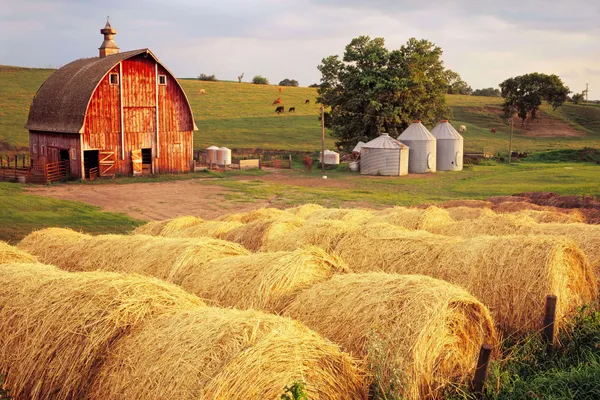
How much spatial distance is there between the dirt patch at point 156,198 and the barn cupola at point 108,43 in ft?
51.7

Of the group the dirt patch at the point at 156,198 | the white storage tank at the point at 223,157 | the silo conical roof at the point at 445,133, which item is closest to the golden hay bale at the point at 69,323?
the dirt patch at the point at 156,198

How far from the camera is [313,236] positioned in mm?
12672

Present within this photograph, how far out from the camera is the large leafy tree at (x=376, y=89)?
56000 mm

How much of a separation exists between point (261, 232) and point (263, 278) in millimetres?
4788

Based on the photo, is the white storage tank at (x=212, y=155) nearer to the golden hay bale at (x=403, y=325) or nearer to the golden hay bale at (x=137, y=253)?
the golden hay bale at (x=137, y=253)

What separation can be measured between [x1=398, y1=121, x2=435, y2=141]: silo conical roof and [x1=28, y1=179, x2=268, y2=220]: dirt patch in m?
21.4

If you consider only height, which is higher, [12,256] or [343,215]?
[12,256]

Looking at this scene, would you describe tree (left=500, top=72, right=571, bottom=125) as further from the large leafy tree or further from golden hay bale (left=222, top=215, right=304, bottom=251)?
golden hay bale (left=222, top=215, right=304, bottom=251)

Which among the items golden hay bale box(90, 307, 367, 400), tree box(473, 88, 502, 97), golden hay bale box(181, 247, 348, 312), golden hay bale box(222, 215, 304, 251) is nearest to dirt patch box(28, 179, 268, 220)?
golden hay bale box(222, 215, 304, 251)

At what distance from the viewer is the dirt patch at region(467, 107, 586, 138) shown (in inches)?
3664

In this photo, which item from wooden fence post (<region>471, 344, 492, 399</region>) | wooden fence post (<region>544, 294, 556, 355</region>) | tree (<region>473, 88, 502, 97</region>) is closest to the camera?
wooden fence post (<region>471, 344, 492, 399</region>)

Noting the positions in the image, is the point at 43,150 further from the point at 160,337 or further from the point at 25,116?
the point at 160,337

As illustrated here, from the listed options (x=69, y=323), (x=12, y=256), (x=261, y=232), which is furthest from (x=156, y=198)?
(x=69, y=323)

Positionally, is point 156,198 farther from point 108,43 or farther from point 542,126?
point 542,126
